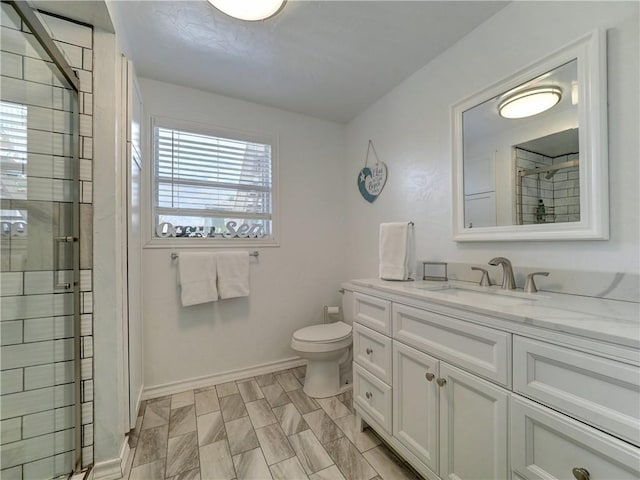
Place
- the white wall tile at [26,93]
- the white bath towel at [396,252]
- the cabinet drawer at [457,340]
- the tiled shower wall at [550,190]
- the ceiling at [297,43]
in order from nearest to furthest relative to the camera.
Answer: the cabinet drawer at [457,340] < the white wall tile at [26,93] < the tiled shower wall at [550,190] < the ceiling at [297,43] < the white bath towel at [396,252]

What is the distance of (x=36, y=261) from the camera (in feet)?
3.71

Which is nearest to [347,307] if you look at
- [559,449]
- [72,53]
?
[559,449]

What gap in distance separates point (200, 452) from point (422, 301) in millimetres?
1421

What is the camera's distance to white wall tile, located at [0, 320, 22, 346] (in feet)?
3.39

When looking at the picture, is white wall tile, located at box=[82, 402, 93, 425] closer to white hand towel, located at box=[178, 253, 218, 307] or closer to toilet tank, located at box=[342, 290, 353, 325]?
white hand towel, located at box=[178, 253, 218, 307]

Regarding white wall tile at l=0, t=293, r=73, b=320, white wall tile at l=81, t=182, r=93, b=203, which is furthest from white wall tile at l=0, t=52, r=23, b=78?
white wall tile at l=0, t=293, r=73, b=320

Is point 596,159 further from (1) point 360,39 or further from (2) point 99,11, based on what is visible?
(2) point 99,11

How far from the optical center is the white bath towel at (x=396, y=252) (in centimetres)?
163

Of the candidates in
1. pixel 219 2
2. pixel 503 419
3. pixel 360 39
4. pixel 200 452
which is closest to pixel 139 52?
pixel 219 2

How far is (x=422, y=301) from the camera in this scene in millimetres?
1184

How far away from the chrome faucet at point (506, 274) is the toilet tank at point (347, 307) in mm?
1262

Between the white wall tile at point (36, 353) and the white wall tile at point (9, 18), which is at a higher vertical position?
the white wall tile at point (9, 18)

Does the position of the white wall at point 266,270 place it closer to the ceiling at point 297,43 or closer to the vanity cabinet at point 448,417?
the ceiling at point 297,43

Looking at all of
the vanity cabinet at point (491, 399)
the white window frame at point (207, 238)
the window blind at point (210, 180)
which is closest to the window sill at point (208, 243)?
the white window frame at point (207, 238)
